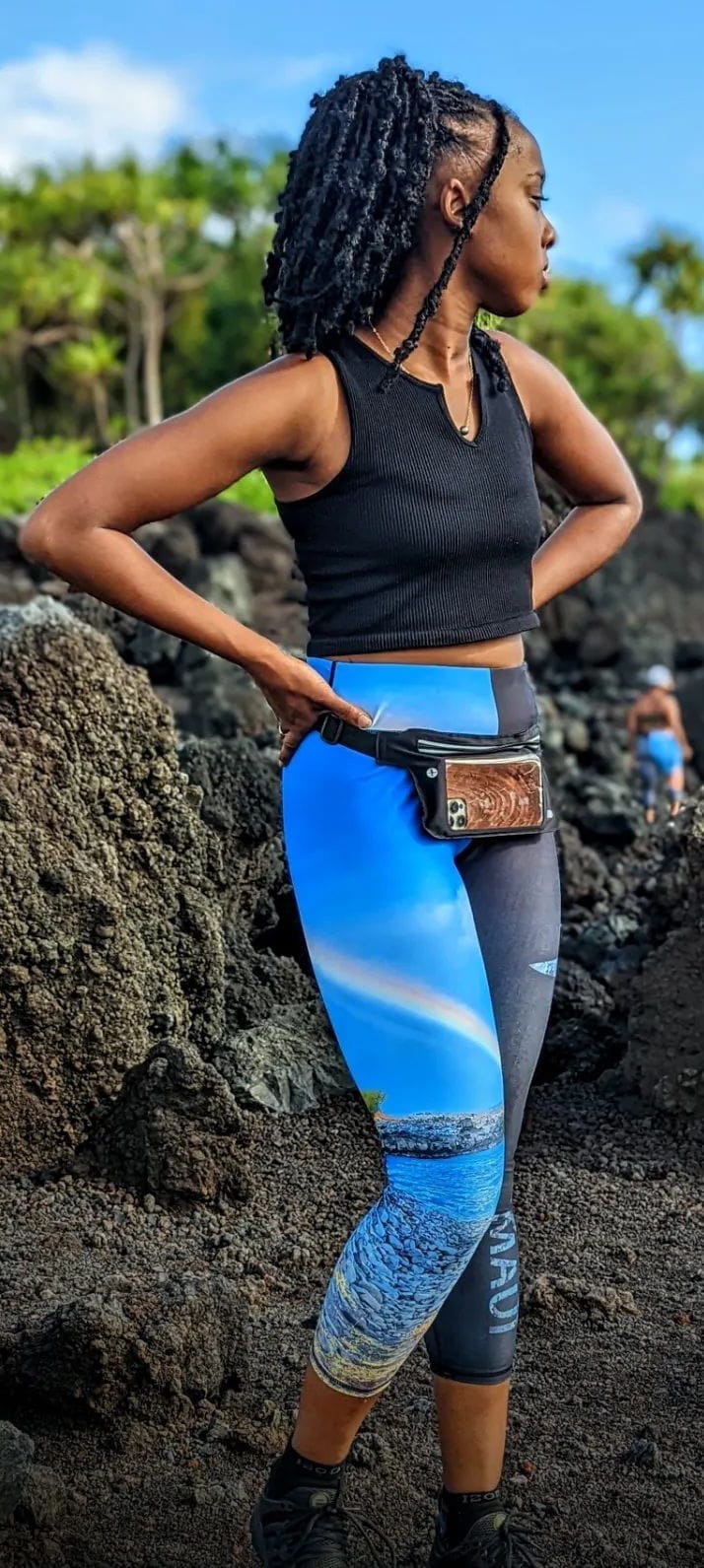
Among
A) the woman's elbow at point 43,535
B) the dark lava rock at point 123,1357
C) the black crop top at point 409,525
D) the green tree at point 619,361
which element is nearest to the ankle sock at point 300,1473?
the dark lava rock at point 123,1357

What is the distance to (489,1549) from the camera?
8.39 ft

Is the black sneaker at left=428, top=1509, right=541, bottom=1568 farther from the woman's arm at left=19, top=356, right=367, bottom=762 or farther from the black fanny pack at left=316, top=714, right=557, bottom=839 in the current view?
the woman's arm at left=19, top=356, right=367, bottom=762

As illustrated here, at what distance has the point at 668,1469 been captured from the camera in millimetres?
3061

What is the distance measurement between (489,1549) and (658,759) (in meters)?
8.68

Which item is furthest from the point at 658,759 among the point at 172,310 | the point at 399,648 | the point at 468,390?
the point at 172,310

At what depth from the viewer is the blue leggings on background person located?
11.0 meters

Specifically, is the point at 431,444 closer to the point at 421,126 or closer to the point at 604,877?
the point at 421,126

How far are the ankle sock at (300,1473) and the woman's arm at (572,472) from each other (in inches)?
53.6

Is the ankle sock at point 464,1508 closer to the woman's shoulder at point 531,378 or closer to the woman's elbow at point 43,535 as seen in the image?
the woman's elbow at point 43,535

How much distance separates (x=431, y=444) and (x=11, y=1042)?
7.82 feet

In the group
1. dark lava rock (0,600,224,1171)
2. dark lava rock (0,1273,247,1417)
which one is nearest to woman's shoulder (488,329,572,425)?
dark lava rock (0,1273,247,1417)

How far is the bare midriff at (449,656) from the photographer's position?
2521 millimetres

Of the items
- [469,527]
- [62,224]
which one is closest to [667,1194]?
[469,527]

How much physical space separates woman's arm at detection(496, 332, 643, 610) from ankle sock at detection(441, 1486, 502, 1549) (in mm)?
1366
